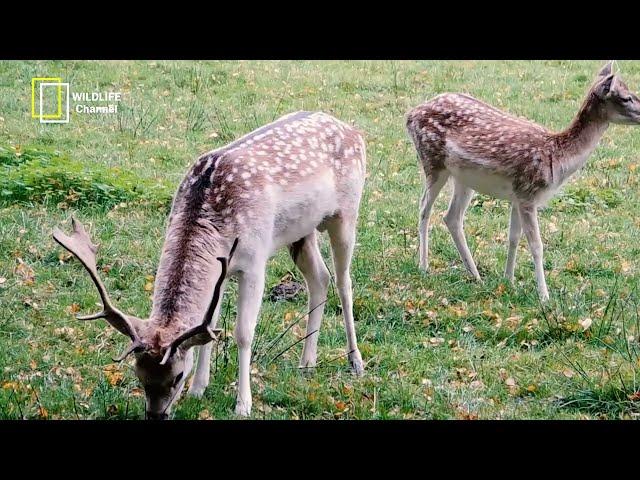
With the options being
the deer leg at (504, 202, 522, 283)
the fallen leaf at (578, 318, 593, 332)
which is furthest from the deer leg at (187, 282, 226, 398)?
the deer leg at (504, 202, 522, 283)

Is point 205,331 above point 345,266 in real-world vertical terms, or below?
above

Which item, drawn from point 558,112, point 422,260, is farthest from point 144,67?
point 422,260

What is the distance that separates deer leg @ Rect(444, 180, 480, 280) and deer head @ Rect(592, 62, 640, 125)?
1120mm

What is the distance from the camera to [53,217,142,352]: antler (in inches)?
158

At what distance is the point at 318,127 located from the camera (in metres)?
5.48

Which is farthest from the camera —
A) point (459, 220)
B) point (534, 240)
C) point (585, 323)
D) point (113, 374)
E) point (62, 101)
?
point (62, 101)

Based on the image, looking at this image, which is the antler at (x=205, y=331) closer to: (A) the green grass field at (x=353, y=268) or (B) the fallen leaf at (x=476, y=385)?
(A) the green grass field at (x=353, y=268)

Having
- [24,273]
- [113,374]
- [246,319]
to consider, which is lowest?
[24,273]

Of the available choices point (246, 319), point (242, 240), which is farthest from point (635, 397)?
point (242, 240)

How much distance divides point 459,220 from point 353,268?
0.93 m

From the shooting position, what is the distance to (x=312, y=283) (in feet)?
18.2

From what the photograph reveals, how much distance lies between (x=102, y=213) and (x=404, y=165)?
2889 mm

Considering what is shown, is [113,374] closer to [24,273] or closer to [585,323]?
[24,273]

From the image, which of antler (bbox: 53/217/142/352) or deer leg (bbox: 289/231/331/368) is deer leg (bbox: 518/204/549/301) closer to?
deer leg (bbox: 289/231/331/368)
